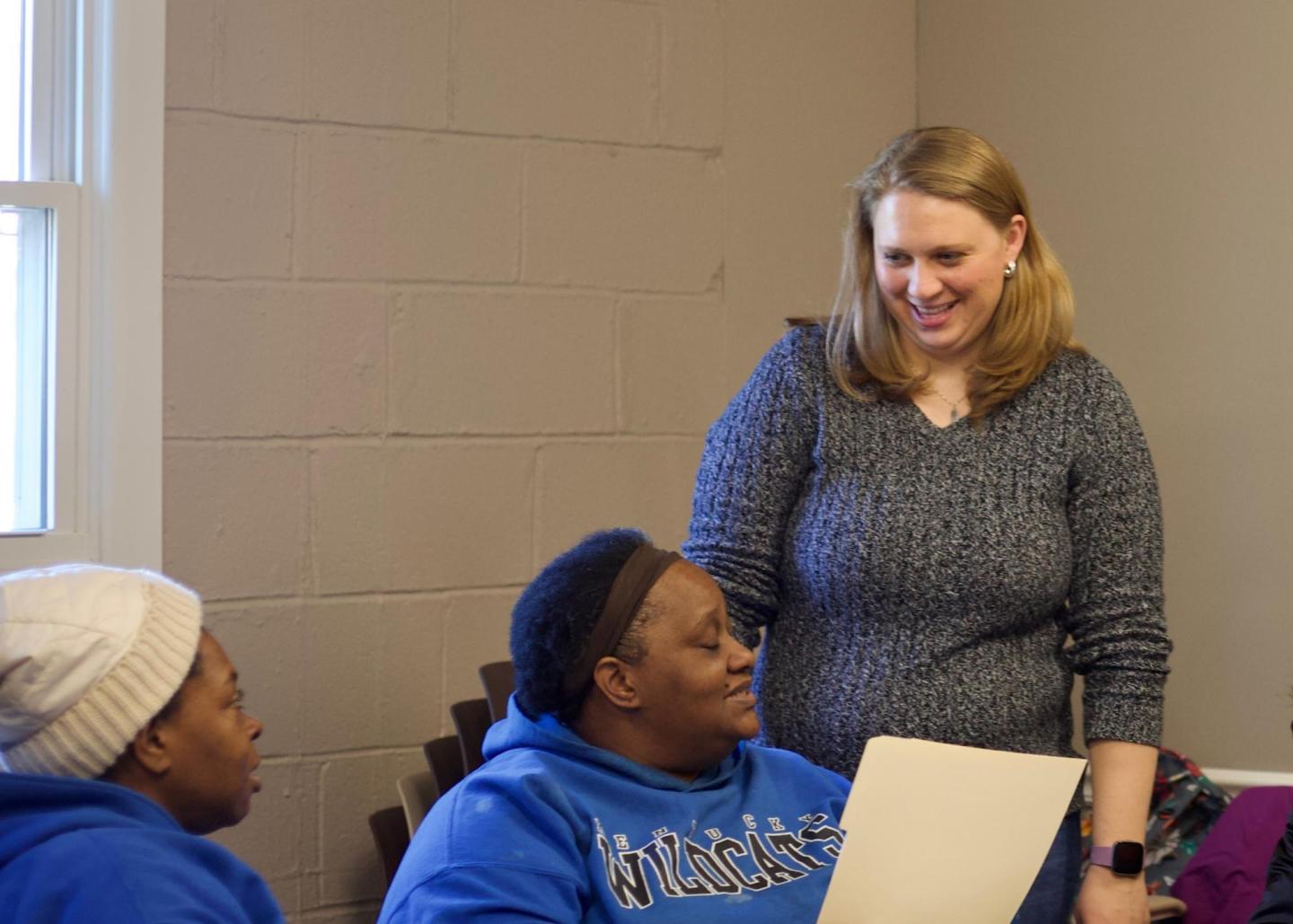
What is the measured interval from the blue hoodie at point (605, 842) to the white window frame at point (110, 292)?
1.02 meters

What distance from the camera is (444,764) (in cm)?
245

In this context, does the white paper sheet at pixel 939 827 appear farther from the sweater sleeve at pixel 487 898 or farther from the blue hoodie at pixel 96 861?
the blue hoodie at pixel 96 861

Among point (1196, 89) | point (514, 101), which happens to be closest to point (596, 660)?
point (514, 101)

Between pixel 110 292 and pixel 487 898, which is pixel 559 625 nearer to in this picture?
pixel 487 898

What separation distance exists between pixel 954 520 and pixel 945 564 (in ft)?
0.18

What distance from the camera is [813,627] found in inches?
70.5

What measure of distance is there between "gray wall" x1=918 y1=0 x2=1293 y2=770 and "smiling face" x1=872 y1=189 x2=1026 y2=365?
88 cm

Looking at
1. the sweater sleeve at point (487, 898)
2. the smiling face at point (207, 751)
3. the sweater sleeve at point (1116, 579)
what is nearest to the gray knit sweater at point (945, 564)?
the sweater sleeve at point (1116, 579)

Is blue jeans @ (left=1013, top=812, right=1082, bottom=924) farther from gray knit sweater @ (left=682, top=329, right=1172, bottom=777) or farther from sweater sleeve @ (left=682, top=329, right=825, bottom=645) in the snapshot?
sweater sleeve @ (left=682, top=329, right=825, bottom=645)

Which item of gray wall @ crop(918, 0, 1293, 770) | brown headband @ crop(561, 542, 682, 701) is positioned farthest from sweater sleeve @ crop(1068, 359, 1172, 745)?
gray wall @ crop(918, 0, 1293, 770)

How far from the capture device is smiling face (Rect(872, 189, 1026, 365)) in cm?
175

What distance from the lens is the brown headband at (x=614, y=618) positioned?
1.58 metres

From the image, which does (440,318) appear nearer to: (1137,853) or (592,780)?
(592,780)

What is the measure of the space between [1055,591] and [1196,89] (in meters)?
1.27
